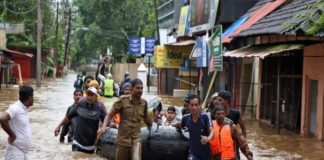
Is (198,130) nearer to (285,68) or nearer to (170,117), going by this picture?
(170,117)

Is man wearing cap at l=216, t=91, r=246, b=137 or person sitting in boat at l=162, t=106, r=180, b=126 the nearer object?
man wearing cap at l=216, t=91, r=246, b=137

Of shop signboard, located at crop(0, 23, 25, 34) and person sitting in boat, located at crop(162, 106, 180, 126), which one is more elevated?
shop signboard, located at crop(0, 23, 25, 34)

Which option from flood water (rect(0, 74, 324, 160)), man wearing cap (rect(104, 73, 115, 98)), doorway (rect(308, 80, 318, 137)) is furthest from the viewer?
man wearing cap (rect(104, 73, 115, 98))

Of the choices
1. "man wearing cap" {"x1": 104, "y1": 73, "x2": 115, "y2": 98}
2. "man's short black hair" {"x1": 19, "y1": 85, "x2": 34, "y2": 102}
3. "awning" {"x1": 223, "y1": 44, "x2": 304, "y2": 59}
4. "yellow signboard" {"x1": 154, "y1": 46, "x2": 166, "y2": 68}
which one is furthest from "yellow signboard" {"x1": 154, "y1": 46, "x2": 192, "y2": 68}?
"man's short black hair" {"x1": 19, "y1": 85, "x2": 34, "y2": 102}

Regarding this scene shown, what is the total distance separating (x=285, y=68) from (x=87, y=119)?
35.8ft

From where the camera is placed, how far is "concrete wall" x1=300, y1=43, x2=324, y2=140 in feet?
51.3

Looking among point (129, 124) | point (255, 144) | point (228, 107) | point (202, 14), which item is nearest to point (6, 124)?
point (129, 124)

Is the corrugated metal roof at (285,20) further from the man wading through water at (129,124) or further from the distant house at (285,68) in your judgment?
the man wading through water at (129,124)

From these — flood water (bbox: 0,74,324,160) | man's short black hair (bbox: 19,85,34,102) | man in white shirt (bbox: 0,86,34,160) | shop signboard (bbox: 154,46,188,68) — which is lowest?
flood water (bbox: 0,74,324,160)

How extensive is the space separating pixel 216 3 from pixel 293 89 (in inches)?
293

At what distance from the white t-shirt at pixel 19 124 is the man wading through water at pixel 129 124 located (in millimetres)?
1268

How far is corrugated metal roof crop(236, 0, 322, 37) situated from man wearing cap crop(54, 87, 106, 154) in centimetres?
515

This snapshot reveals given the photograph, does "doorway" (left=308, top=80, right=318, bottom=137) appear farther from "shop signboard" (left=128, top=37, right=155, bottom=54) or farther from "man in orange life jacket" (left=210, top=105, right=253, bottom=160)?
"shop signboard" (left=128, top=37, right=155, bottom=54)

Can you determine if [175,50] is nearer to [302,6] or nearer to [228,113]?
[302,6]
